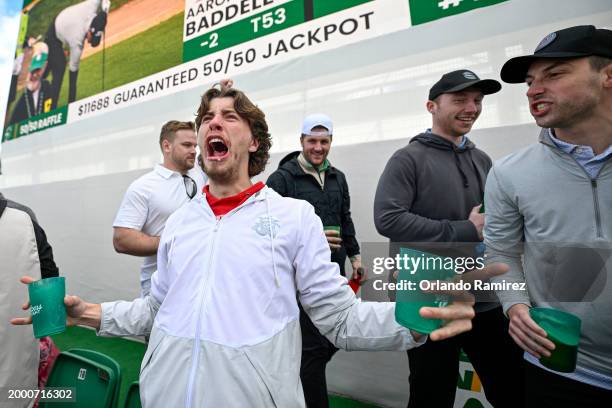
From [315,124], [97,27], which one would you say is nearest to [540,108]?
[315,124]

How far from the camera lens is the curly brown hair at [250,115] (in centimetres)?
128

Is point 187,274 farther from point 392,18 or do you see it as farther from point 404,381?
point 392,18

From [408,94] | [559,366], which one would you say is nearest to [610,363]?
[559,366]

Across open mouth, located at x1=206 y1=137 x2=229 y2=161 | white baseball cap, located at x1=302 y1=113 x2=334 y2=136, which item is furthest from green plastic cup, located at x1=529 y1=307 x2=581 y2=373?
white baseball cap, located at x1=302 y1=113 x2=334 y2=136

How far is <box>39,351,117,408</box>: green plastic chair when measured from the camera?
1.25m

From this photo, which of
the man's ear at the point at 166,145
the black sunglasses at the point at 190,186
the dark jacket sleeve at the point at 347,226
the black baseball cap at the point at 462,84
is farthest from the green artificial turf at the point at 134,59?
the black baseball cap at the point at 462,84

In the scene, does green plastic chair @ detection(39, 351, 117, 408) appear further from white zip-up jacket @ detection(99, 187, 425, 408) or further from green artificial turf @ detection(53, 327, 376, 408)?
green artificial turf @ detection(53, 327, 376, 408)

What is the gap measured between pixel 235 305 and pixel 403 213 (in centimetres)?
85

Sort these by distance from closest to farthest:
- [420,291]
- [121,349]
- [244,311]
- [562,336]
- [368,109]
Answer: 1. [420,291]
2. [562,336]
3. [244,311]
4. [368,109]
5. [121,349]

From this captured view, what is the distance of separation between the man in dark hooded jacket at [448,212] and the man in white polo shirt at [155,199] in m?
1.27

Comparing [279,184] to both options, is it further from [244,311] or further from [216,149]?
[244,311]

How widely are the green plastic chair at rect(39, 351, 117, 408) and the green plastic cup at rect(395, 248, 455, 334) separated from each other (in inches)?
43.0

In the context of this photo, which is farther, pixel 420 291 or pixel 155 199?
pixel 155 199

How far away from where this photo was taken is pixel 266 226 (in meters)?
1.06
